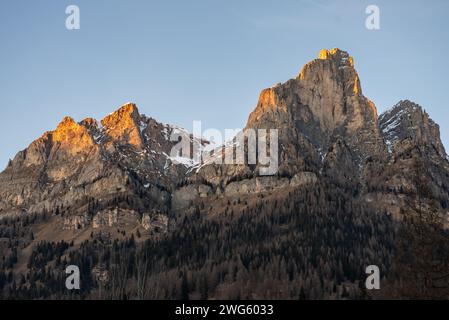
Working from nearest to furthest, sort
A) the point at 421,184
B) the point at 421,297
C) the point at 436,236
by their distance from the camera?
the point at 421,297 → the point at 436,236 → the point at 421,184

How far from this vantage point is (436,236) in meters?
103

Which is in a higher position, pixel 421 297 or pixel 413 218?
pixel 413 218
